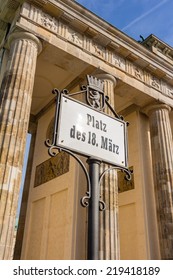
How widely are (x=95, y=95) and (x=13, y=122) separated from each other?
409 centimetres

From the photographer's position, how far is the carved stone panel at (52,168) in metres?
9.69

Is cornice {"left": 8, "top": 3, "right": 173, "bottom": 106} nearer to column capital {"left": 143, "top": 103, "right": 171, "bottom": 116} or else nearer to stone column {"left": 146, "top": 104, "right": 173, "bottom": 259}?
column capital {"left": 143, "top": 103, "right": 171, "bottom": 116}

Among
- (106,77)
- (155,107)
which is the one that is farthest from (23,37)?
(155,107)

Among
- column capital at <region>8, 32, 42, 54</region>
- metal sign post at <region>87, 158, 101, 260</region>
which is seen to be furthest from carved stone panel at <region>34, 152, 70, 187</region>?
metal sign post at <region>87, 158, 101, 260</region>

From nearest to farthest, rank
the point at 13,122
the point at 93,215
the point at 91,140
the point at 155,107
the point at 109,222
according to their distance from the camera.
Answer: the point at 93,215 → the point at 91,140 → the point at 13,122 → the point at 109,222 → the point at 155,107

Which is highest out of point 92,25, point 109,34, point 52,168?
point 109,34

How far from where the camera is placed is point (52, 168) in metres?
10.3

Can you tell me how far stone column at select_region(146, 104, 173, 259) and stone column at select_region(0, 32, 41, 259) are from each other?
16.9 ft

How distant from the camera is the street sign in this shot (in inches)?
67.2

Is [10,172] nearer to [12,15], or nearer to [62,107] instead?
[62,107]

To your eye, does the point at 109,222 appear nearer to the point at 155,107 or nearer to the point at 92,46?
the point at 155,107

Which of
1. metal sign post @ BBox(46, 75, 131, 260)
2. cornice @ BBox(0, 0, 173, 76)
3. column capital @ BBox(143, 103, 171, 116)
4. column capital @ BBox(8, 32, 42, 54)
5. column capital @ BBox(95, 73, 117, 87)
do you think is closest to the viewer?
metal sign post @ BBox(46, 75, 131, 260)

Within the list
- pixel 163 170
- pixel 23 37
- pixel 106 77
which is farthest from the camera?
pixel 163 170

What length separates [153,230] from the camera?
9141mm
